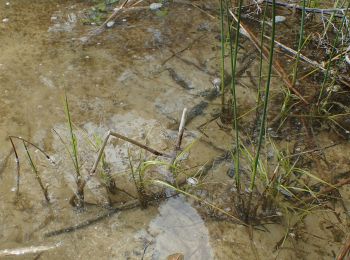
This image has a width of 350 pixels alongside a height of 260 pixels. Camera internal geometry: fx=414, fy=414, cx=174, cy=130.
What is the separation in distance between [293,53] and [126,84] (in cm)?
109

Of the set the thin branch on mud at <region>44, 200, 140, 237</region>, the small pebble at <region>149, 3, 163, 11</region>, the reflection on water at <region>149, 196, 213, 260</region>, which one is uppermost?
the small pebble at <region>149, 3, 163, 11</region>

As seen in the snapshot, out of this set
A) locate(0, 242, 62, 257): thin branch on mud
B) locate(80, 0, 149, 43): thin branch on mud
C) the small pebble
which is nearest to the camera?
locate(0, 242, 62, 257): thin branch on mud

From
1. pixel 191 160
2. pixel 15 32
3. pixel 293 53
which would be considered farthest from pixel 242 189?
pixel 15 32

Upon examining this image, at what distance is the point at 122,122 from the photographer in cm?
225

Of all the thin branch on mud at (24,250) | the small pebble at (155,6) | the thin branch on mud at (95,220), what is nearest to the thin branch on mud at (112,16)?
the small pebble at (155,6)

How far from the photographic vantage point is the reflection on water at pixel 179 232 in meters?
1.71

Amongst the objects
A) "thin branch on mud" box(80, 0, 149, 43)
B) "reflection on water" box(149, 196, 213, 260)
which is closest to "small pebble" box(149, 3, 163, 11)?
"thin branch on mud" box(80, 0, 149, 43)

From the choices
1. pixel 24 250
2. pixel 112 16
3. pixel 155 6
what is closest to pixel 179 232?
pixel 24 250

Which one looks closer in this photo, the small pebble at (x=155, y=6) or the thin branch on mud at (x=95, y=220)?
the thin branch on mud at (x=95, y=220)

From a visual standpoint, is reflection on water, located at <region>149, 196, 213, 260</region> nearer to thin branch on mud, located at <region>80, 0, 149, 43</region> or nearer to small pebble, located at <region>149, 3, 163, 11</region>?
thin branch on mud, located at <region>80, 0, 149, 43</region>

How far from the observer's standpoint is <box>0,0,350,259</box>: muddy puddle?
173 centimetres

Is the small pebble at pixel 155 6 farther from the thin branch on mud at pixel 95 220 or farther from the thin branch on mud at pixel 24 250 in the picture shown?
the thin branch on mud at pixel 24 250

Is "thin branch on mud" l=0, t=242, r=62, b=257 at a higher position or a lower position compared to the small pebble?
lower

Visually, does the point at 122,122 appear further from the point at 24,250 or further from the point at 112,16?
the point at 112,16
